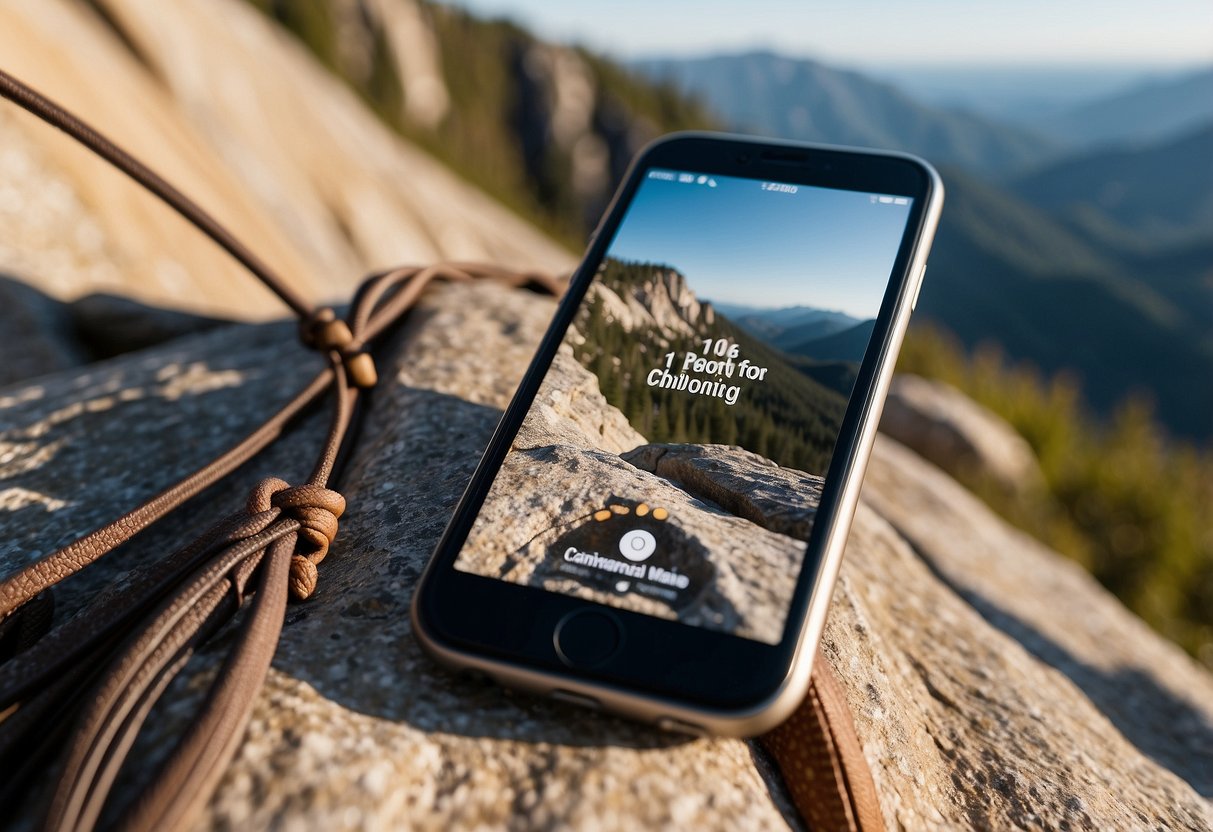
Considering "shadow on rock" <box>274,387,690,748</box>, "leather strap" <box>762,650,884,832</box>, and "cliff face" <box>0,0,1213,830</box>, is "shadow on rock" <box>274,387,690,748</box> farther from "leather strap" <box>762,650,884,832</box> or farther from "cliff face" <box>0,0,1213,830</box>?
"leather strap" <box>762,650,884,832</box>

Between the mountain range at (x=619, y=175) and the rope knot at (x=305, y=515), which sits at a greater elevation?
the mountain range at (x=619, y=175)

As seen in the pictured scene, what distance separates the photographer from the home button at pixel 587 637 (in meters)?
1.27

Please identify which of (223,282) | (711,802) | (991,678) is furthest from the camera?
(223,282)

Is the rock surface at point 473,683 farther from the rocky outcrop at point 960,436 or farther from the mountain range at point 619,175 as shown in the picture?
the mountain range at point 619,175

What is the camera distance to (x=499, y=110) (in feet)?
290

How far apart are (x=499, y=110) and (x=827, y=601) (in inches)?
3727

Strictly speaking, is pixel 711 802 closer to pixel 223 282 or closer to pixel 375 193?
pixel 223 282

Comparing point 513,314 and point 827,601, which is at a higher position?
point 513,314

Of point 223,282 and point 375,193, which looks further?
point 375,193

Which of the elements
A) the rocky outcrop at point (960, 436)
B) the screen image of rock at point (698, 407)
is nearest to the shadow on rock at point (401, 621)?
the screen image of rock at point (698, 407)

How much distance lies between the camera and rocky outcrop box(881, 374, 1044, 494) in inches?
512

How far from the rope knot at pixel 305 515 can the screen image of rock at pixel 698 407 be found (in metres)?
0.30

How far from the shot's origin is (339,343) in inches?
84.4


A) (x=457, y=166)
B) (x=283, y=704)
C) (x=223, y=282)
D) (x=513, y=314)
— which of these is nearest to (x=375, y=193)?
(x=223, y=282)
